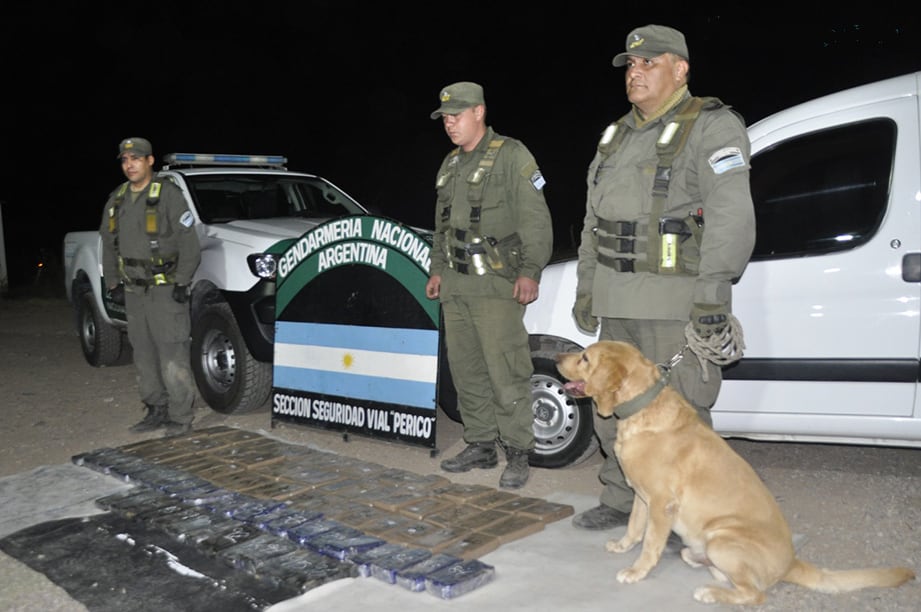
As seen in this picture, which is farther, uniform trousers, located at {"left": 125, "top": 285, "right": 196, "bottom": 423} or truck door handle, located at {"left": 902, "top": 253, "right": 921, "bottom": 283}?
uniform trousers, located at {"left": 125, "top": 285, "right": 196, "bottom": 423}

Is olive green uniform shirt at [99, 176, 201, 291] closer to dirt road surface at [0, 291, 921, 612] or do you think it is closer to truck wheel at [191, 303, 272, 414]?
truck wheel at [191, 303, 272, 414]

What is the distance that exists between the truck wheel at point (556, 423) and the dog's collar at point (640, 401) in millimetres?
1360

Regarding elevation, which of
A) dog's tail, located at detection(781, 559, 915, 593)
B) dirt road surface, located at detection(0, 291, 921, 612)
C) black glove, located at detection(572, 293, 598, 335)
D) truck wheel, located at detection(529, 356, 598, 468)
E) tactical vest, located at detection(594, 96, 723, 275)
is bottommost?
dirt road surface, located at detection(0, 291, 921, 612)

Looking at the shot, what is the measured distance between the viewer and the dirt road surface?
3.36 metres

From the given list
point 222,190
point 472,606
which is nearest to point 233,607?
point 472,606

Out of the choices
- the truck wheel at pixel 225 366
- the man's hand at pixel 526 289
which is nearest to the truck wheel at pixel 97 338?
the truck wheel at pixel 225 366

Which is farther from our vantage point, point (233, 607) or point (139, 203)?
point (139, 203)

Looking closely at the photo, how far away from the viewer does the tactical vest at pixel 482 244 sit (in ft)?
15.0

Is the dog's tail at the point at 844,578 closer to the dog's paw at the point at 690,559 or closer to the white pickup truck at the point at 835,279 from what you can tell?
the dog's paw at the point at 690,559

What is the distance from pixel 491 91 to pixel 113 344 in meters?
31.9

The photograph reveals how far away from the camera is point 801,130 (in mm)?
4129

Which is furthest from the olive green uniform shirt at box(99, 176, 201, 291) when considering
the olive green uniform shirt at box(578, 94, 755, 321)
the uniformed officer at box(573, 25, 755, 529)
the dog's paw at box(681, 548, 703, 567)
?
the dog's paw at box(681, 548, 703, 567)

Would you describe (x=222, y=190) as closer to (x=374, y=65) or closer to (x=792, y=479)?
(x=792, y=479)

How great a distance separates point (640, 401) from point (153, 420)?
4.08 metres
